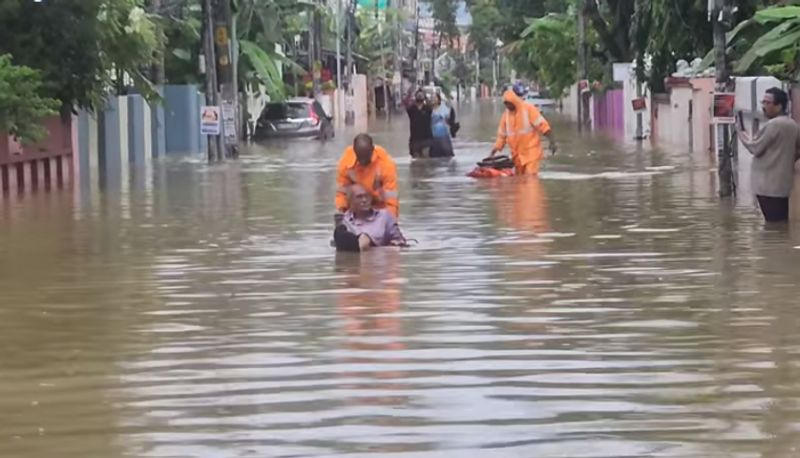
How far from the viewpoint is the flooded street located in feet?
23.6

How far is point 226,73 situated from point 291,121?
10.3m

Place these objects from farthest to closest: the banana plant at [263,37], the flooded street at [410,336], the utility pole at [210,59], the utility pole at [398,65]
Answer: the utility pole at [398,65] → the banana plant at [263,37] → the utility pole at [210,59] → the flooded street at [410,336]

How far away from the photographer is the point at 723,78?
2042cm

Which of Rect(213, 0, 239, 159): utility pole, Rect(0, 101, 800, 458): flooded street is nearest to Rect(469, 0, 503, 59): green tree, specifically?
Rect(213, 0, 239, 159): utility pole

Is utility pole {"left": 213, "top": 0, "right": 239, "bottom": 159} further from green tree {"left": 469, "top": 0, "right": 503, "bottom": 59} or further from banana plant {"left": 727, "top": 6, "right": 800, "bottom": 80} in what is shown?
green tree {"left": 469, "top": 0, "right": 503, "bottom": 59}

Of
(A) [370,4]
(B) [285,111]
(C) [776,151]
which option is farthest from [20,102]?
(A) [370,4]

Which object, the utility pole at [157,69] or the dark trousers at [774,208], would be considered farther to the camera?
the utility pole at [157,69]

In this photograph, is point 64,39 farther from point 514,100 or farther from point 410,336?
point 410,336

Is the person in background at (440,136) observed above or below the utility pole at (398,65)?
below

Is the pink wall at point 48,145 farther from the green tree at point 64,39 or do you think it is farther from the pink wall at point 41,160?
the green tree at point 64,39

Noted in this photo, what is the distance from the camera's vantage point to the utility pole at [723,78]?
20.4 meters

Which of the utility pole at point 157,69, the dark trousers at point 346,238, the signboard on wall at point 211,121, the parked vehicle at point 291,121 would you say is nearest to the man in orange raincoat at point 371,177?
the dark trousers at point 346,238

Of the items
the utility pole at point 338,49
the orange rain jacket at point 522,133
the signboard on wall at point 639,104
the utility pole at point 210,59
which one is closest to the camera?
the orange rain jacket at point 522,133

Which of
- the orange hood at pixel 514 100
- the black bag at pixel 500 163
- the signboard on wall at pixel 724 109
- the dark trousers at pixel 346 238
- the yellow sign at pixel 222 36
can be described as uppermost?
the yellow sign at pixel 222 36
